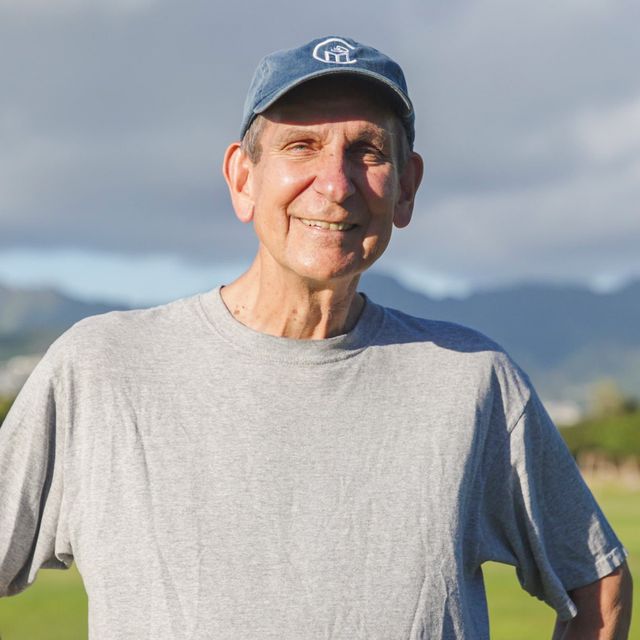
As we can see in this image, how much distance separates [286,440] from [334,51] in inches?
40.1

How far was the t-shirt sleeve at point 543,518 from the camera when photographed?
336 centimetres

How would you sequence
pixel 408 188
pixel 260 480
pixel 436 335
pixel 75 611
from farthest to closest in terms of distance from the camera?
1. pixel 75 611
2. pixel 436 335
3. pixel 408 188
4. pixel 260 480

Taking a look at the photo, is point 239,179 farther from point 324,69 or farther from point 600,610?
point 600,610

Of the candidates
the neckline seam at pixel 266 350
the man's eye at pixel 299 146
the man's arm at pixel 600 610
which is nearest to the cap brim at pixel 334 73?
the man's eye at pixel 299 146

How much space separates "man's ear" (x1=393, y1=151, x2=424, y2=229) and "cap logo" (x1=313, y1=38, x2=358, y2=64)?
0.36m

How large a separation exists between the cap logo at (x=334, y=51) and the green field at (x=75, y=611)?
34.4 feet

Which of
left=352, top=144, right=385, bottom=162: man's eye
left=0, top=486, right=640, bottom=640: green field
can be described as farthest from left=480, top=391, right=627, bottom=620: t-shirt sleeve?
left=0, top=486, right=640, bottom=640: green field

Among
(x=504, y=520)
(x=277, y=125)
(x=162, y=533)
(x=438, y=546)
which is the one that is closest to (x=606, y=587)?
(x=504, y=520)

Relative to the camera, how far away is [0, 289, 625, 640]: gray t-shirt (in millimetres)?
3006

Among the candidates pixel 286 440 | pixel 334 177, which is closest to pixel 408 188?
pixel 334 177

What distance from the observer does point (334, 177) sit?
3.07 metres

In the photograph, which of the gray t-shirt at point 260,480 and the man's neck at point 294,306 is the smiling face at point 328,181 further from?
the gray t-shirt at point 260,480

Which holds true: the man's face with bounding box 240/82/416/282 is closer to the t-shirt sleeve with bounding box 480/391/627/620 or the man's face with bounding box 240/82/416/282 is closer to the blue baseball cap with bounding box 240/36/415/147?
the blue baseball cap with bounding box 240/36/415/147

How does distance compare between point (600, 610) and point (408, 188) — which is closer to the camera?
point (408, 188)
